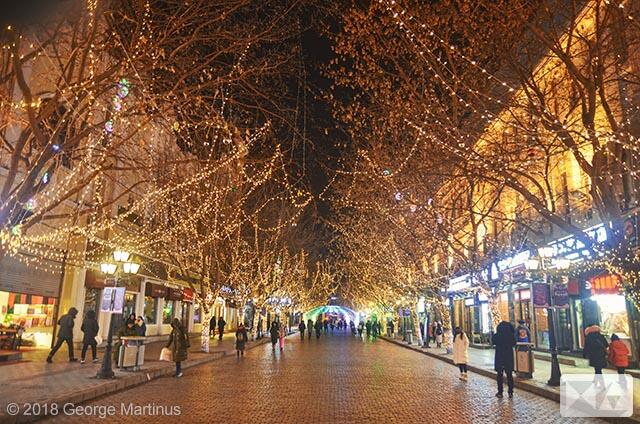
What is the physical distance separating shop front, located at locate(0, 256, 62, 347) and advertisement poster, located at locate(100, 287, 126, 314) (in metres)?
5.87

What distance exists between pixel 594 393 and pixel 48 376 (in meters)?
12.7

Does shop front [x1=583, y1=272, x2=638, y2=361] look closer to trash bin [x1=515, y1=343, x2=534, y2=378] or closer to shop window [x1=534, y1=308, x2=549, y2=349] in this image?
shop window [x1=534, y1=308, x2=549, y2=349]

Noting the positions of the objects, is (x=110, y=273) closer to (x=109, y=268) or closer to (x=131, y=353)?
(x=109, y=268)

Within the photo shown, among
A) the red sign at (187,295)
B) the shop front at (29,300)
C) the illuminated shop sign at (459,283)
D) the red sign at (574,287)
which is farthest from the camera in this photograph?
the red sign at (187,295)

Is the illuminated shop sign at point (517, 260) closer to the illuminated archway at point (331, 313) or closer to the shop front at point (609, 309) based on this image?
the shop front at point (609, 309)

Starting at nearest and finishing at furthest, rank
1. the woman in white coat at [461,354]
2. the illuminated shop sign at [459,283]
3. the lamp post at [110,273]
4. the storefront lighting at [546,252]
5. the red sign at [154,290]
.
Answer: the lamp post at [110,273], the storefront lighting at [546,252], the woman in white coat at [461,354], the red sign at [154,290], the illuminated shop sign at [459,283]

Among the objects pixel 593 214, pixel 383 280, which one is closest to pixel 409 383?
pixel 593 214

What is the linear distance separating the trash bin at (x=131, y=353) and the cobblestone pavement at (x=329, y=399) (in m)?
1.16

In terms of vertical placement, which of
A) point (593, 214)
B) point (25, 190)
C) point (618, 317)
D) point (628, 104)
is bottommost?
point (618, 317)

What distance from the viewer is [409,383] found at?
14.8 metres

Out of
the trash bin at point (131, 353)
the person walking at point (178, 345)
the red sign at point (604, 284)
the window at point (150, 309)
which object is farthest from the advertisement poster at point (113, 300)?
the window at point (150, 309)

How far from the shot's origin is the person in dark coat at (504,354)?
12.8 metres

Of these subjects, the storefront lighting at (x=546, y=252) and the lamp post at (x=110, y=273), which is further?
the storefront lighting at (x=546, y=252)

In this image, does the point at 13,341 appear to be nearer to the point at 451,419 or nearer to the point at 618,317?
the point at 451,419
